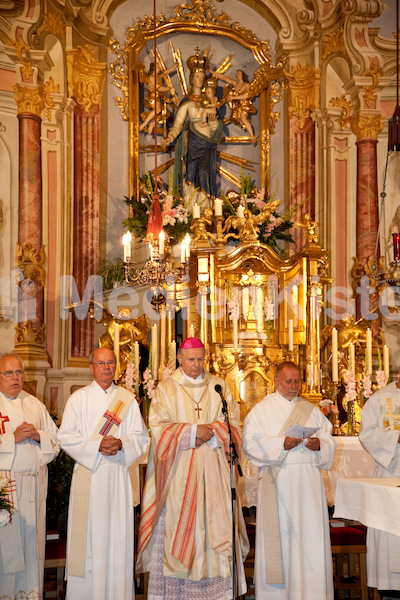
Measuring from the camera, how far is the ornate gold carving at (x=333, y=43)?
11930 mm

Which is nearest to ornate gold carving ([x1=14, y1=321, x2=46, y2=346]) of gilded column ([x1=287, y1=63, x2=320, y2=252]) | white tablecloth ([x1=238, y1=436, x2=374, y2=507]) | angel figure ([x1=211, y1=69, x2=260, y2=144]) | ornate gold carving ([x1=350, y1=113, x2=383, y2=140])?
gilded column ([x1=287, y1=63, x2=320, y2=252])

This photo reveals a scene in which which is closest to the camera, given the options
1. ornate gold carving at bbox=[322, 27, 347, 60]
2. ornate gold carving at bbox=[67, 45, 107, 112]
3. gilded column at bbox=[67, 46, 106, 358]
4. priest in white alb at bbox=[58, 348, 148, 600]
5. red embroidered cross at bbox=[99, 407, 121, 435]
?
priest in white alb at bbox=[58, 348, 148, 600]

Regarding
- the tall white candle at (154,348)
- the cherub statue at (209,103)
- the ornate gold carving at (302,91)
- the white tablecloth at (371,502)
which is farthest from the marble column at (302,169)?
the white tablecloth at (371,502)

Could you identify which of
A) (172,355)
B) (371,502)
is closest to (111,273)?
(172,355)

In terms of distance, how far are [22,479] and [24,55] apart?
21.4 ft

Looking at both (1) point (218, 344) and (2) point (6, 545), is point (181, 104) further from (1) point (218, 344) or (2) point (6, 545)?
(2) point (6, 545)

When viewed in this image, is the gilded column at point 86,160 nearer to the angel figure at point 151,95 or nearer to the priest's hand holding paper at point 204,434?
the angel figure at point 151,95

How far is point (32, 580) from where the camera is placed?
20.6ft

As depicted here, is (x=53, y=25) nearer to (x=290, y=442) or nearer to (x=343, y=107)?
(x=343, y=107)

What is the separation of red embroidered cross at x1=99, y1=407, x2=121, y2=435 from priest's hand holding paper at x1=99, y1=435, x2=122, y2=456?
17 centimetres

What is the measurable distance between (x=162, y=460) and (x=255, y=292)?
364cm

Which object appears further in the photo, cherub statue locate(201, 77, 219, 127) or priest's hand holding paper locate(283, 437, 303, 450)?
cherub statue locate(201, 77, 219, 127)

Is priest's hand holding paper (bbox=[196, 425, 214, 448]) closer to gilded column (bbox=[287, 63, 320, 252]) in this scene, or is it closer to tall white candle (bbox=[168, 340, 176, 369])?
tall white candle (bbox=[168, 340, 176, 369])

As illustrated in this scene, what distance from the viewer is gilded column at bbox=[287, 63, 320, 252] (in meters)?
12.1
